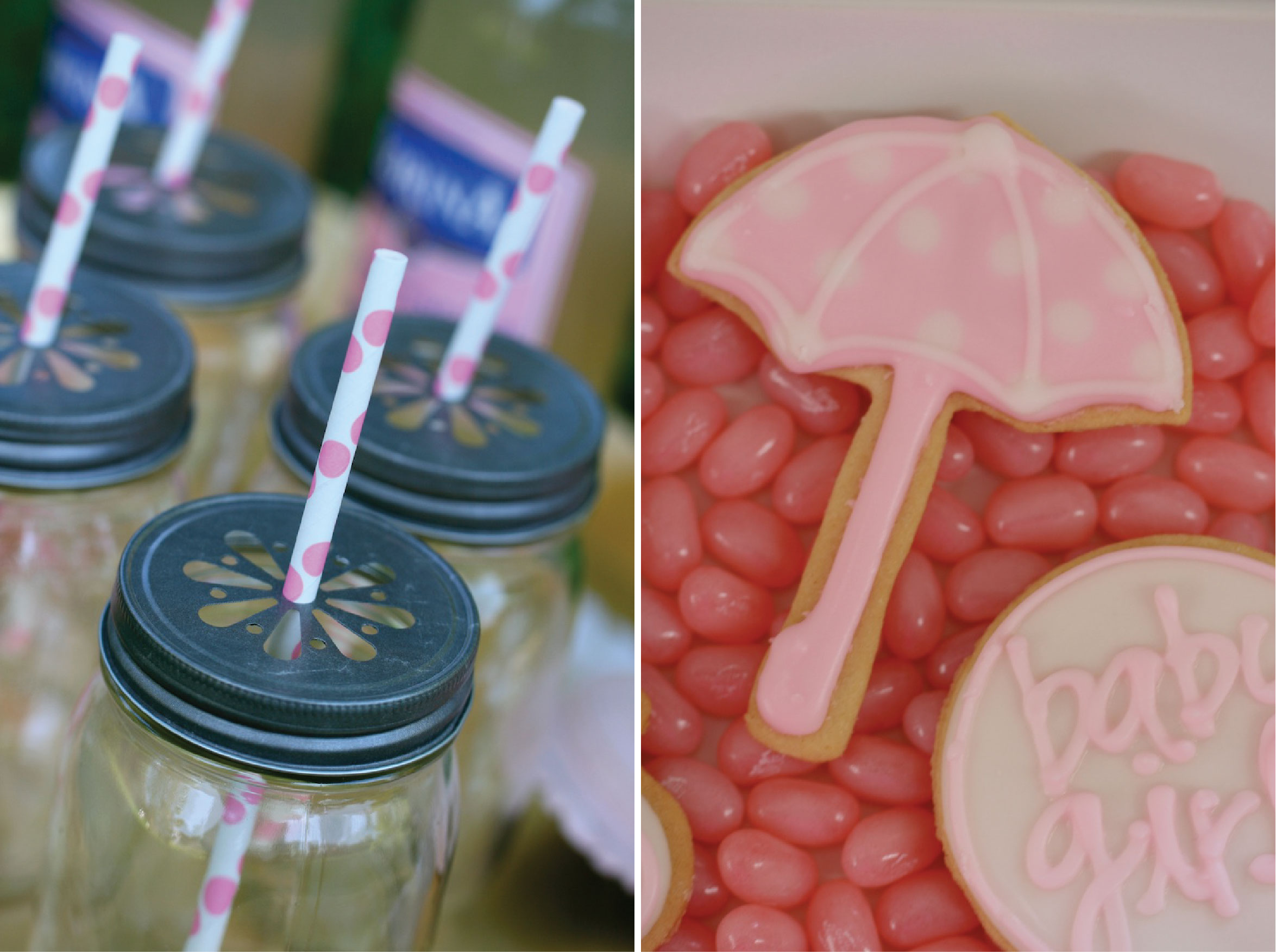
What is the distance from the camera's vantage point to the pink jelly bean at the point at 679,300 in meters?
0.65

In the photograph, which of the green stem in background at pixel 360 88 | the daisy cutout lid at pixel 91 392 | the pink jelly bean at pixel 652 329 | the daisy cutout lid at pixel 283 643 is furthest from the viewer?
the green stem in background at pixel 360 88

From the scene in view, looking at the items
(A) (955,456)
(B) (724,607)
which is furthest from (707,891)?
(A) (955,456)

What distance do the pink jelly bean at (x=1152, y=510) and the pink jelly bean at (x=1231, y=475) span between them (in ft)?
0.04

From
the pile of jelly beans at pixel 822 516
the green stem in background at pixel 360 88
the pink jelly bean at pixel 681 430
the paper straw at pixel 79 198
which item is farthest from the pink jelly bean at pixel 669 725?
the green stem in background at pixel 360 88

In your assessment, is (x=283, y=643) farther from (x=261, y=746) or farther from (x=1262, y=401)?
(x=1262, y=401)

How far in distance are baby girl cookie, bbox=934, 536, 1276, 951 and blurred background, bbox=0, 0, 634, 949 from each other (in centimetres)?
25

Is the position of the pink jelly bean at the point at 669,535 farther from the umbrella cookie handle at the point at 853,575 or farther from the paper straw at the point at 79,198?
the paper straw at the point at 79,198

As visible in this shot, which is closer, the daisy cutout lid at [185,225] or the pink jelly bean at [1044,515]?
the pink jelly bean at [1044,515]

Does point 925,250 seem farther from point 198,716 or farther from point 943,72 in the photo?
point 198,716

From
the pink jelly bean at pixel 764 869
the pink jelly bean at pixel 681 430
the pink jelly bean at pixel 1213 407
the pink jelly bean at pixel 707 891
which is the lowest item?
the pink jelly bean at pixel 707 891

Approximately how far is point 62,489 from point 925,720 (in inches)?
14.8

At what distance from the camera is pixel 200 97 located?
746 mm

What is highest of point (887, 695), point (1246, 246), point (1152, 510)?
point (1246, 246)

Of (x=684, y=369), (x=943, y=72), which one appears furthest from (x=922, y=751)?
(x=943, y=72)
